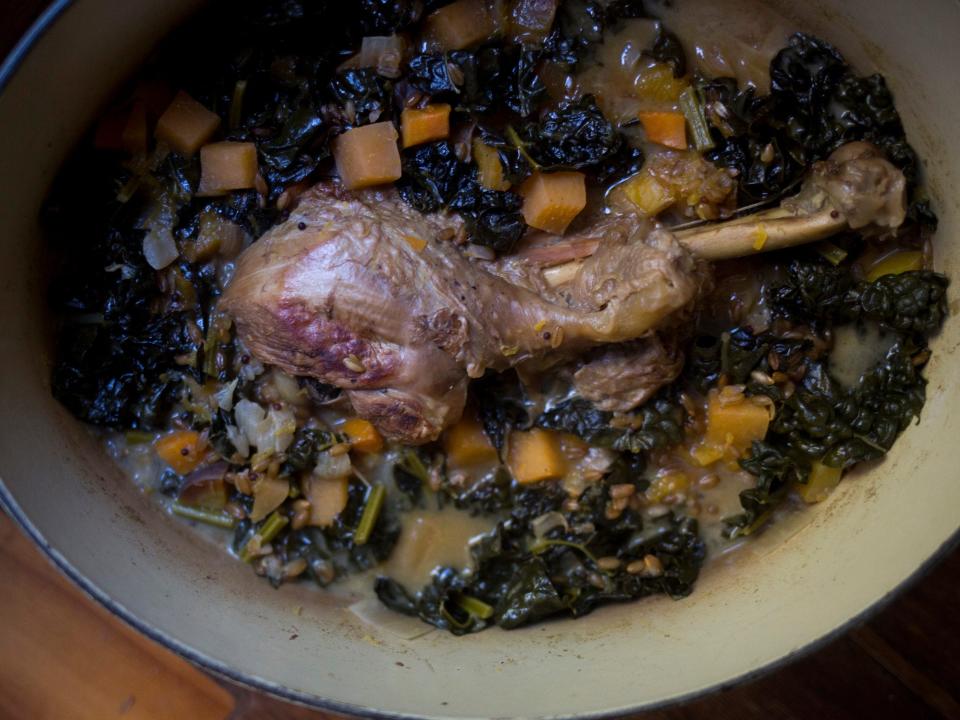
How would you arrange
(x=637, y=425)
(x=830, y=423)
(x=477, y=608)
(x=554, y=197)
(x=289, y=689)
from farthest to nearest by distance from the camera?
(x=477, y=608) < (x=637, y=425) < (x=830, y=423) < (x=554, y=197) < (x=289, y=689)

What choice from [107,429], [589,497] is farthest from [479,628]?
[107,429]

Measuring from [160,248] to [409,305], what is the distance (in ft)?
3.37

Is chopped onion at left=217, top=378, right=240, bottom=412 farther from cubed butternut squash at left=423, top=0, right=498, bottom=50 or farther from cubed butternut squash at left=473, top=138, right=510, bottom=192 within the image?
cubed butternut squash at left=423, top=0, right=498, bottom=50

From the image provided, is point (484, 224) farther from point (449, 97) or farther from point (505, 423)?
point (505, 423)

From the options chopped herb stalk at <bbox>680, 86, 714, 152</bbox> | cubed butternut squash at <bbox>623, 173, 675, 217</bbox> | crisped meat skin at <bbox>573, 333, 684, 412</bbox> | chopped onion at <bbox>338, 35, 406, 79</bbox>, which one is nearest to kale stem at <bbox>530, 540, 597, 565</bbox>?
crisped meat skin at <bbox>573, 333, 684, 412</bbox>

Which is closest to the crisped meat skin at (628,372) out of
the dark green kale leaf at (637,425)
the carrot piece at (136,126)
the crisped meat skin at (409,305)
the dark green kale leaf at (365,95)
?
the dark green kale leaf at (637,425)

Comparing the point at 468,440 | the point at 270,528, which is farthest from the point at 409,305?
the point at 270,528

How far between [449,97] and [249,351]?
1.16 meters

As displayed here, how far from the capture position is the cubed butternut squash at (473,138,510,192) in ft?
10.7

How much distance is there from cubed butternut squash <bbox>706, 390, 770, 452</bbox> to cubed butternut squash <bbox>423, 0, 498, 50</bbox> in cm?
156

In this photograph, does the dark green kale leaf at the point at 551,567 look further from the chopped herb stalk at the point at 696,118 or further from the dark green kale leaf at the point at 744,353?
the chopped herb stalk at the point at 696,118

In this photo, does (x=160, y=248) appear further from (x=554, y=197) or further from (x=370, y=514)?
(x=554, y=197)

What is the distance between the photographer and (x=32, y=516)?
3.06 m

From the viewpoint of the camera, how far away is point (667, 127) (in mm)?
3211
